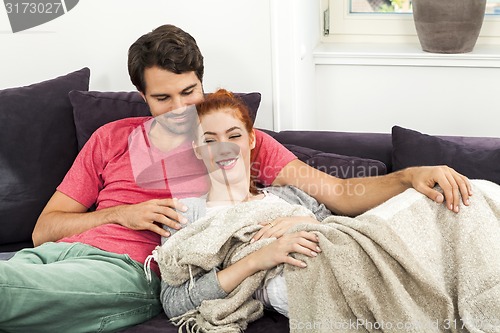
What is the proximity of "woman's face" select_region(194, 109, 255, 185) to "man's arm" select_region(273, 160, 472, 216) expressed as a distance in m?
0.17

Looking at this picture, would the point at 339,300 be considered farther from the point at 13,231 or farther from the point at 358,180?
the point at 13,231

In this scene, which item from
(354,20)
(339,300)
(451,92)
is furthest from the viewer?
(354,20)

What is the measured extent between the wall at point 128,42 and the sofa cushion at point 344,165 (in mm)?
438

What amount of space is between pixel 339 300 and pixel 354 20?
5.36 feet

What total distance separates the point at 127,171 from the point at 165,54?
0.37m

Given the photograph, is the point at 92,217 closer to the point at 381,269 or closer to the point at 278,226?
the point at 278,226

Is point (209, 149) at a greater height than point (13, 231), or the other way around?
point (209, 149)

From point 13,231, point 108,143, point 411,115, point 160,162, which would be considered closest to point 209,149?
point 160,162

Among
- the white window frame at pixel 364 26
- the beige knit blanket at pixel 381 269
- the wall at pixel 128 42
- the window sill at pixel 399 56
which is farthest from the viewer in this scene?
the white window frame at pixel 364 26

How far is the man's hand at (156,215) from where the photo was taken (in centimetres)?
207

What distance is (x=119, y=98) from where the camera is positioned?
8.33 feet

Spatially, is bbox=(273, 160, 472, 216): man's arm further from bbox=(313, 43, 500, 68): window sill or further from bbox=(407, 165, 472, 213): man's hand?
bbox=(313, 43, 500, 68): window sill

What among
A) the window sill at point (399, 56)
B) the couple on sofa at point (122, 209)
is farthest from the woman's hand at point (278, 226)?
the window sill at point (399, 56)

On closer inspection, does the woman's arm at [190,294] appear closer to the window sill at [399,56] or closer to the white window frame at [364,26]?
the window sill at [399,56]
